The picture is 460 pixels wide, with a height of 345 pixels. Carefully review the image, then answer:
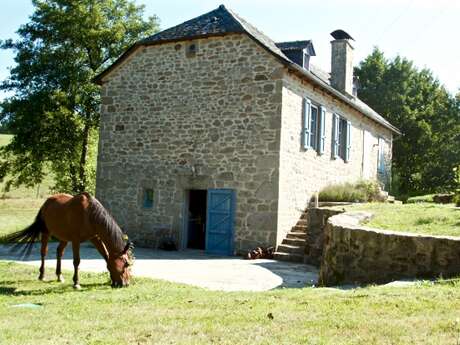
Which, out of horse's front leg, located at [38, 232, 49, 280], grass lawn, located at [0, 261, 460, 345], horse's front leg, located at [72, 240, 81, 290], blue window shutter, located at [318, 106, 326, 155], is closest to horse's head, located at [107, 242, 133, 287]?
horse's front leg, located at [72, 240, 81, 290]

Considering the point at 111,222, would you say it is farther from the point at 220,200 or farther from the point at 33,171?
the point at 33,171

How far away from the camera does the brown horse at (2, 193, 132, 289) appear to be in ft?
26.4

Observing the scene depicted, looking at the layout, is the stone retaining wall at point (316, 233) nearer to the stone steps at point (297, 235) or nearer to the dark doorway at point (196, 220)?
the stone steps at point (297, 235)

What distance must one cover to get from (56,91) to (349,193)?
12427mm

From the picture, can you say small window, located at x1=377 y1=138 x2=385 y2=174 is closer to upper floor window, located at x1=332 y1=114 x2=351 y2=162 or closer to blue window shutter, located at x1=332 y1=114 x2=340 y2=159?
upper floor window, located at x1=332 y1=114 x2=351 y2=162

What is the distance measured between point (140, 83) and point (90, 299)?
407 inches

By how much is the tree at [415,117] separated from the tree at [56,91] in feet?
60.8

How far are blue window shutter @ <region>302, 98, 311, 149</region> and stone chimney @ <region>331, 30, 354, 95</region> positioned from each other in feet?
16.9

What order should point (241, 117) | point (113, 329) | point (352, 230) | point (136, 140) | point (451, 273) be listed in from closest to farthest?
point (113, 329) < point (451, 273) < point (352, 230) < point (241, 117) < point (136, 140)

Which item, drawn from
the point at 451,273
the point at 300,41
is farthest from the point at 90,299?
the point at 300,41

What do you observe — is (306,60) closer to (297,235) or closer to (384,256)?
(297,235)

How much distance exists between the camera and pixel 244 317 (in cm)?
521

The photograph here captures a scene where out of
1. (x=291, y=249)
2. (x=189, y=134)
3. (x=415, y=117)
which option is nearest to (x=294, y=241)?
(x=291, y=249)

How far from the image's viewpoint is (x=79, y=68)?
71.8ft
